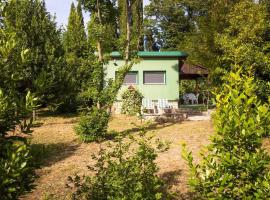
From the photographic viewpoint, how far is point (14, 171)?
10.7ft

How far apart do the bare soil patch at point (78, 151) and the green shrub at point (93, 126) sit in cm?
35

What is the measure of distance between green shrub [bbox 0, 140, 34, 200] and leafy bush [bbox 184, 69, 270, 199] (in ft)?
5.94

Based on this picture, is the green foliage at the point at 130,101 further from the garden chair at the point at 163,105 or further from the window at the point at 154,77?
the window at the point at 154,77

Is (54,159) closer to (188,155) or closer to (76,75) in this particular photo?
(188,155)

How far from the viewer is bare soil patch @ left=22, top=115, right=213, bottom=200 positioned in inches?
384

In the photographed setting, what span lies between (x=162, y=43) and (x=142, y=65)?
122 ft

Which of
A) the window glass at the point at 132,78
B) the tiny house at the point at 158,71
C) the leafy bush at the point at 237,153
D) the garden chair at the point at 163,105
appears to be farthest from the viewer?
the window glass at the point at 132,78

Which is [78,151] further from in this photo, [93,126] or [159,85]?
[159,85]

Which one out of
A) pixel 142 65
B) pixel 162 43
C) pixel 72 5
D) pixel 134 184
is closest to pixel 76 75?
pixel 142 65

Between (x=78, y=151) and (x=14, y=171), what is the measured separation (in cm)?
1021

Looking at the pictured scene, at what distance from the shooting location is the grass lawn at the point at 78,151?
974 cm

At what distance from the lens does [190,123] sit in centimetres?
1838

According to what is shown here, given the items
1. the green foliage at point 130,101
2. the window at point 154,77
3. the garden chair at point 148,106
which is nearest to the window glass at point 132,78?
the window at point 154,77

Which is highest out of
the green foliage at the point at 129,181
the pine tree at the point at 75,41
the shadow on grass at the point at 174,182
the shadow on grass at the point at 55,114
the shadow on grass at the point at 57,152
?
the pine tree at the point at 75,41
